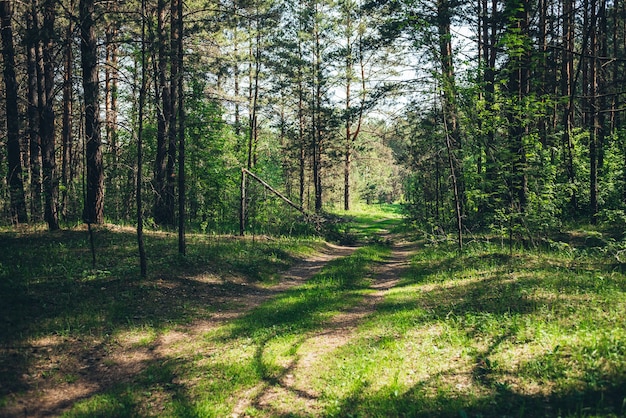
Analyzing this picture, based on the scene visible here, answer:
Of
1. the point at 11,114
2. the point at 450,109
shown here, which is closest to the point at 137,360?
the point at 11,114

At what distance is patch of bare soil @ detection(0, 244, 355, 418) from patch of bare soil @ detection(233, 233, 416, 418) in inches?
60.1

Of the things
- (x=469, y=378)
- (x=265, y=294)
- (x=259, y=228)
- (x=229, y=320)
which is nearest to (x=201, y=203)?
(x=259, y=228)

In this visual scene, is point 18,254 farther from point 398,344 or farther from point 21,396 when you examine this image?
point 398,344

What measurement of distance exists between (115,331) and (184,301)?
229cm

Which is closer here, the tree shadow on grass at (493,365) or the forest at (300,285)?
the tree shadow on grass at (493,365)

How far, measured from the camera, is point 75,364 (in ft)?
21.0

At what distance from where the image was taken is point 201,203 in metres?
20.0

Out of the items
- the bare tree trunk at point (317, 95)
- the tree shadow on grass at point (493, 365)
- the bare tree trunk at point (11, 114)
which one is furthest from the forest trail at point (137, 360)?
the bare tree trunk at point (317, 95)

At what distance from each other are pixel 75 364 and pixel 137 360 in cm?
95

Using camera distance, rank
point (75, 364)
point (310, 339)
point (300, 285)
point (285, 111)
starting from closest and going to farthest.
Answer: point (75, 364) < point (310, 339) < point (300, 285) < point (285, 111)

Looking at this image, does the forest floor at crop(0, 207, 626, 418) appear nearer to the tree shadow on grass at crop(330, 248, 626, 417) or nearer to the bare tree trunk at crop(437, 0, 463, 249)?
the tree shadow on grass at crop(330, 248, 626, 417)

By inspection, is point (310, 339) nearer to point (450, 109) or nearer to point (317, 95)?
point (450, 109)

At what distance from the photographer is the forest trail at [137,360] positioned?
5312 millimetres

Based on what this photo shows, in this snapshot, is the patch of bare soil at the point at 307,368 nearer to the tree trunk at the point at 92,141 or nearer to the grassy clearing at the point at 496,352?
the grassy clearing at the point at 496,352
